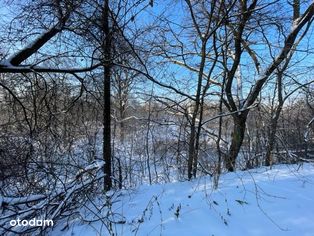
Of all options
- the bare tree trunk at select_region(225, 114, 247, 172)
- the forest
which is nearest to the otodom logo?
the forest

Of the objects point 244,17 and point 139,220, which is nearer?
point 139,220

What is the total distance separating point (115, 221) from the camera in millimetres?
3439

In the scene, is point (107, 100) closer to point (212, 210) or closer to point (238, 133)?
point (212, 210)

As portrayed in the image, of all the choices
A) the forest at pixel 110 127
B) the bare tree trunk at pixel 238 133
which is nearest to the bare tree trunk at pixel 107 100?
the forest at pixel 110 127

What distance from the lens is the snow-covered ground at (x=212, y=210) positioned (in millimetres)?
3174

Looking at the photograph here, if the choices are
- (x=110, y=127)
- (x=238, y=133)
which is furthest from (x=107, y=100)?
(x=238, y=133)

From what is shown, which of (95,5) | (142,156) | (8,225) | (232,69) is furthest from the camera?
(142,156)

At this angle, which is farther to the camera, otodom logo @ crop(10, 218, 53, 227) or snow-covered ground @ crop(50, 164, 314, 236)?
otodom logo @ crop(10, 218, 53, 227)

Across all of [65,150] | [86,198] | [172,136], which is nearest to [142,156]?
[172,136]

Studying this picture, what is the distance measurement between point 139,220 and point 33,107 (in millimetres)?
4176

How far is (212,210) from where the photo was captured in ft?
11.7

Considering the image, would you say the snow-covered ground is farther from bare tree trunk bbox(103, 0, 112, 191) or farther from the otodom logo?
bare tree trunk bbox(103, 0, 112, 191)

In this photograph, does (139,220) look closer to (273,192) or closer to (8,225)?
(8,225)

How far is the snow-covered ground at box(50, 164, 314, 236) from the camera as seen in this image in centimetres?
317
